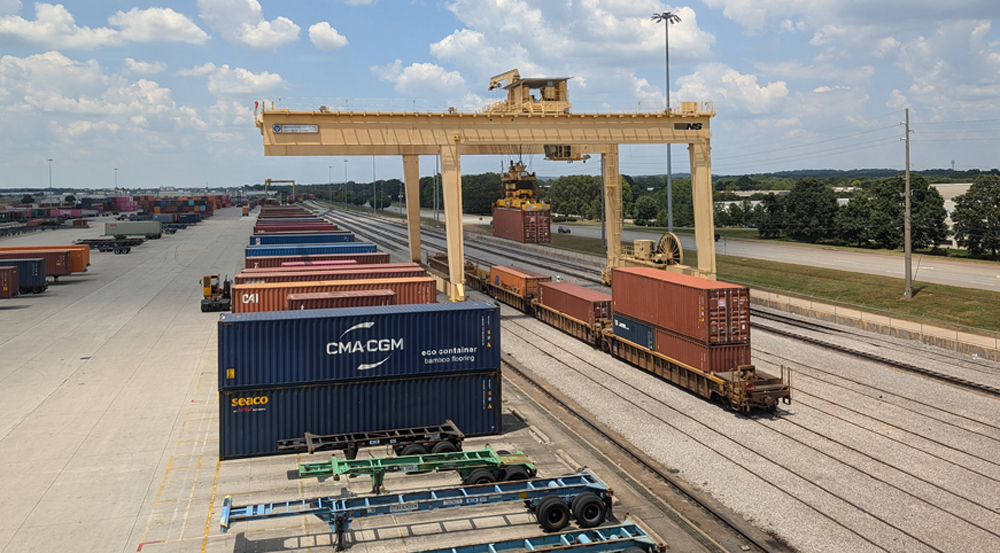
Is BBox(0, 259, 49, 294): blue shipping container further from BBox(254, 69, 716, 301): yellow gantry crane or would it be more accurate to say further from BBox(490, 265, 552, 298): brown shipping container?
BBox(490, 265, 552, 298): brown shipping container

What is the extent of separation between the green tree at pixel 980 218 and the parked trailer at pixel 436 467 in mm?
71193

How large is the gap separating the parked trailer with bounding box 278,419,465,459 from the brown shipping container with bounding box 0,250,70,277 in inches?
2268

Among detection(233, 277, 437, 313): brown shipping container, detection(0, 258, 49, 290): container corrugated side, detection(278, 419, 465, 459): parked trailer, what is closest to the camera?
detection(278, 419, 465, 459): parked trailer

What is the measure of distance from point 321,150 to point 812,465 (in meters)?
30.5

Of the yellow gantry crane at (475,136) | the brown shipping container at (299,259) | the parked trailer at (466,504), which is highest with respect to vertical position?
the yellow gantry crane at (475,136)

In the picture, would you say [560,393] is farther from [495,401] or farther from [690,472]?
[690,472]

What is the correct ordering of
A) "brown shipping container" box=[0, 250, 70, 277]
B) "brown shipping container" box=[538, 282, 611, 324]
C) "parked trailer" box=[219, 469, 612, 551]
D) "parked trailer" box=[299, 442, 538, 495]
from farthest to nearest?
"brown shipping container" box=[0, 250, 70, 277] → "brown shipping container" box=[538, 282, 611, 324] → "parked trailer" box=[299, 442, 538, 495] → "parked trailer" box=[219, 469, 612, 551]

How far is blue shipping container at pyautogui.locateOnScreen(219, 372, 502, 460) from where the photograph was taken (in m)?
21.6

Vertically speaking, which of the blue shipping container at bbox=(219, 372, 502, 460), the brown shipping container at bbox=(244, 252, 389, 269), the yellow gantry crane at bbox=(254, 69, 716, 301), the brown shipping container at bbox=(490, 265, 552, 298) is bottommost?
the blue shipping container at bbox=(219, 372, 502, 460)

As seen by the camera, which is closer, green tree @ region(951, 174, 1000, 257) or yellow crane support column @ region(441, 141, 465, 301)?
yellow crane support column @ region(441, 141, 465, 301)

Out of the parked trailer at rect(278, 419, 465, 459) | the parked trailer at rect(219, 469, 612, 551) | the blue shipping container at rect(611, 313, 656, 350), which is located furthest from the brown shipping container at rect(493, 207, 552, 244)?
the parked trailer at rect(219, 469, 612, 551)

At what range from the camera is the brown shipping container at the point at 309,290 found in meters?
32.4

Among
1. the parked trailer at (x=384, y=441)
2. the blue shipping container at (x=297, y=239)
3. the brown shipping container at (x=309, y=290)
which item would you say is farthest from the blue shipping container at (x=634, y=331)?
the blue shipping container at (x=297, y=239)

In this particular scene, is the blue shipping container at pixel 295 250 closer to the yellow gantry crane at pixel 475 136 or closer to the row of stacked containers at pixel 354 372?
the yellow gantry crane at pixel 475 136
